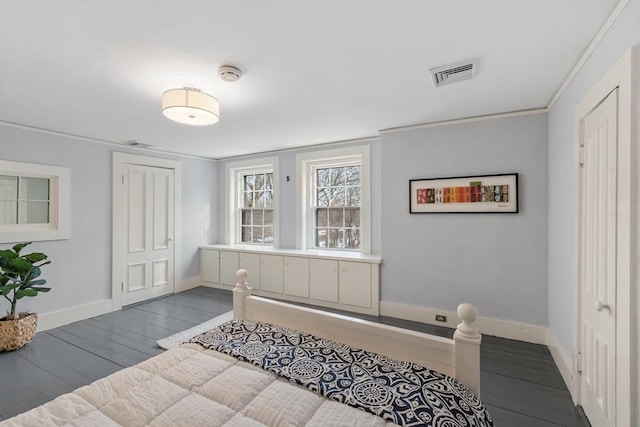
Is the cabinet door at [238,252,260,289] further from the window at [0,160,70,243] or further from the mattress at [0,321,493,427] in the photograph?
the mattress at [0,321,493,427]

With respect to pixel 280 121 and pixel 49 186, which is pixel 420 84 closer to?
pixel 280 121

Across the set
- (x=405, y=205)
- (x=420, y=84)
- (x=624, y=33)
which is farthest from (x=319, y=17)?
(x=405, y=205)

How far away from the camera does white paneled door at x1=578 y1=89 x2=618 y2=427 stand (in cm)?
155

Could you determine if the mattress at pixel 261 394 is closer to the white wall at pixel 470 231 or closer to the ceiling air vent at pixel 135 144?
the white wall at pixel 470 231

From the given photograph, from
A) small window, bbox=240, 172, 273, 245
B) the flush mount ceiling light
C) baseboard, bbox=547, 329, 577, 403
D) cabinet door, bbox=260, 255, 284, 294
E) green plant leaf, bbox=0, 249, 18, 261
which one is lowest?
baseboard, bbox=547, 329, 577, 403

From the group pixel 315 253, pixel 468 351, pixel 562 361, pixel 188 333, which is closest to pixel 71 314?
pixel 188 333

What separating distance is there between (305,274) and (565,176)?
10.3 ft

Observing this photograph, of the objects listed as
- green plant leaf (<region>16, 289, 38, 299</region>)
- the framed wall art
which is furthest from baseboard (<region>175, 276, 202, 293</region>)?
the framed wall art

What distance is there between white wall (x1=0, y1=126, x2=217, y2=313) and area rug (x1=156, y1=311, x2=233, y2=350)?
1593 millimetres

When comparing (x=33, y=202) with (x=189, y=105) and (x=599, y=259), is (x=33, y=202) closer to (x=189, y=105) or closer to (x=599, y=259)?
(x=189, y=105)

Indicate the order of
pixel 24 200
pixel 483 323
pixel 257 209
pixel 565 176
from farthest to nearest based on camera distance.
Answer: pixel 257 209
pixel 24 200
pixel 483 323
pixel 565 176

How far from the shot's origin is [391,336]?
5.33 feet

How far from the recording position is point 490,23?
160cm

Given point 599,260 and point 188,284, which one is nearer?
point 599,260
